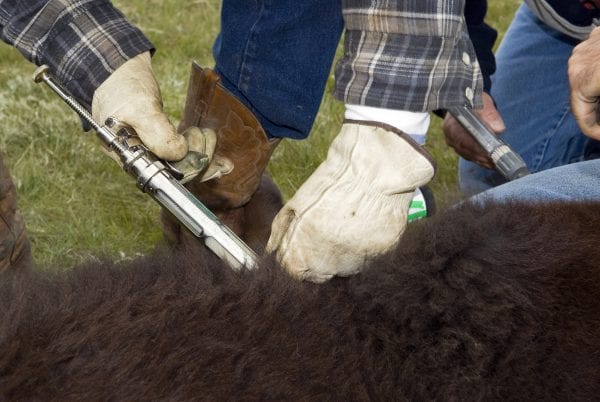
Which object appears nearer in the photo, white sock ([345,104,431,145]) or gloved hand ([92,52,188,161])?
white sock ([345,104,431,145])

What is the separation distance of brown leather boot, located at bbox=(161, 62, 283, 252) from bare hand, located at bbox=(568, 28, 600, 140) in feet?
2.33

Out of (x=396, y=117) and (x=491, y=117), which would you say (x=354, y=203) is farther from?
(x=491, y=117)

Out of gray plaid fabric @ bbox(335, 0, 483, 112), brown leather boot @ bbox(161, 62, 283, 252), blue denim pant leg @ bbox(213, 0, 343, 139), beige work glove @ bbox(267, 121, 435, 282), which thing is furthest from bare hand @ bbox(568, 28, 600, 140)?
brown leather boot @ bbox(161, 62, 283, 252)

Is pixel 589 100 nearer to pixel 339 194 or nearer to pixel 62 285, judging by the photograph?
pixel 339 194

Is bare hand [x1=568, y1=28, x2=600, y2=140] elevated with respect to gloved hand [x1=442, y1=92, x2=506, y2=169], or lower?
elevated

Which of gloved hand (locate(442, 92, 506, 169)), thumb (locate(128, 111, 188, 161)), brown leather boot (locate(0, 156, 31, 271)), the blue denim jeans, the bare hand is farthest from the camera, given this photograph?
the blue denim jeans

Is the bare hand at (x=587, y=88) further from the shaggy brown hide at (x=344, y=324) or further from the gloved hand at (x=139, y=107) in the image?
the gloved hand at (x=139, y=107)

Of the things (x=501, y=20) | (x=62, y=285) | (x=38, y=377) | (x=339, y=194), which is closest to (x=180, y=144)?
(x=339, y=194)

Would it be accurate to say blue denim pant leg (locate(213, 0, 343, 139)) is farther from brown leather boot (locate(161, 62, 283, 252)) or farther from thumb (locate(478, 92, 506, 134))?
thumb (locate(478, 92, 506, 134))

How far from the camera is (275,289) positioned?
1267 millimetres

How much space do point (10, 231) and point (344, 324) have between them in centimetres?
103

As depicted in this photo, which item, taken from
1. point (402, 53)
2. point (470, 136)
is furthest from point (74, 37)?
point (470, 136)

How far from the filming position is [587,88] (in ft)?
5.98

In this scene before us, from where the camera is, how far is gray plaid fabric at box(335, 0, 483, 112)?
1.59m
